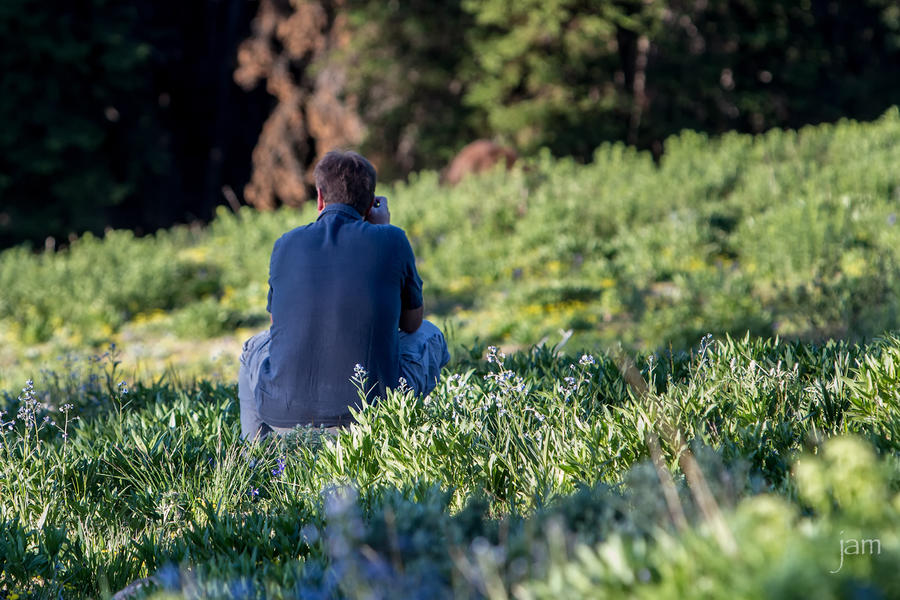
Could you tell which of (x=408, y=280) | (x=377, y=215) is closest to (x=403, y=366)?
(x=408, y=280)

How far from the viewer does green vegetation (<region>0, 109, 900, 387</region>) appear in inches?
251

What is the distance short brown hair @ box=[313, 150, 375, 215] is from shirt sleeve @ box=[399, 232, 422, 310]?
11.0 inches

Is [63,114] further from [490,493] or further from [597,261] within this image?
[490,493]

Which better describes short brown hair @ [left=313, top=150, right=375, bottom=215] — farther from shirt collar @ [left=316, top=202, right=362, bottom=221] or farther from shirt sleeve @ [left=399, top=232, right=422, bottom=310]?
shirt sleeve @ [left=399, top=232, right=422, bottom=310]

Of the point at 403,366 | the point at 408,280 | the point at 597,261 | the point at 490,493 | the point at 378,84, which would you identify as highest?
the point at 378,84

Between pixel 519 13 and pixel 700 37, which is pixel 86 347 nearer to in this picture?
pixel 519 13

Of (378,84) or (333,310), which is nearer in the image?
(333,310)

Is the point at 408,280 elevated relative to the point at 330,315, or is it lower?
elevated

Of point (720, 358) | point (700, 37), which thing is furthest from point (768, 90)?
point (720, 358)

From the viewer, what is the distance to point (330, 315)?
350cm

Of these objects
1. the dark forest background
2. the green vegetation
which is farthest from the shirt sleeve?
the dark forest background

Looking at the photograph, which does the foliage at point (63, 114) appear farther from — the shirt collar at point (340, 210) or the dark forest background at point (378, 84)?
the shirt collar at point (340, 210)

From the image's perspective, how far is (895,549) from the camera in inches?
59.5

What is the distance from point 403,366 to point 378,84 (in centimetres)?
1573
